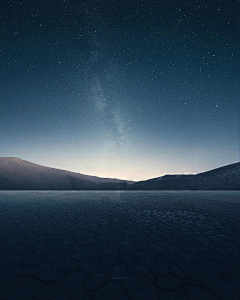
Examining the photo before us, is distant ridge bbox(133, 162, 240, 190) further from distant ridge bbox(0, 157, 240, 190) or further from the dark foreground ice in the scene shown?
the dark foreground ice

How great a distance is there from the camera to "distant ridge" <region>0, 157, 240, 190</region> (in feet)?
204

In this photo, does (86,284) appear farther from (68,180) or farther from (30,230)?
(68,180)

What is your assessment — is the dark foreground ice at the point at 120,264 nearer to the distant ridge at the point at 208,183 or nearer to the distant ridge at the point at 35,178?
the distant ridge at the point at 208,183

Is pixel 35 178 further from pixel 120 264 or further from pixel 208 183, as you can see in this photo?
pixel 120 264

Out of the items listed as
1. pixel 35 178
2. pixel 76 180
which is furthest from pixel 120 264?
pixel 76 180

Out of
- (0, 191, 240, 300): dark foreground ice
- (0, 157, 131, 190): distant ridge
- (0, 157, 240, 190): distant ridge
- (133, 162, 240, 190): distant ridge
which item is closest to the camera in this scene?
(0, 191, 240, 300): dark foreground ice

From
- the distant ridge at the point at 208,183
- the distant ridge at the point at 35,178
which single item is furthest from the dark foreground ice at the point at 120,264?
the distant ridge at the point at 35,178

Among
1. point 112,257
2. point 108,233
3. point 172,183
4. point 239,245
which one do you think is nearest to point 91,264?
point 112,257

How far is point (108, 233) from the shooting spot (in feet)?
17.4

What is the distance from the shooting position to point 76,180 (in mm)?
91875

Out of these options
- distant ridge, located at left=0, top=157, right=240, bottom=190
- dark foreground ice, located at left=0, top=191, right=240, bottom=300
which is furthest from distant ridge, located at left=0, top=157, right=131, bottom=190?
dark foreground ice, located at left=0, top=191, right=240, bottom=300

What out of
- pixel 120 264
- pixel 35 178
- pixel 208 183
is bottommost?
pixel 120 264

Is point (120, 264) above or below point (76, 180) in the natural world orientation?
below

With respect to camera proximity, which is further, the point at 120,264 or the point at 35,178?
the point at 35,178
